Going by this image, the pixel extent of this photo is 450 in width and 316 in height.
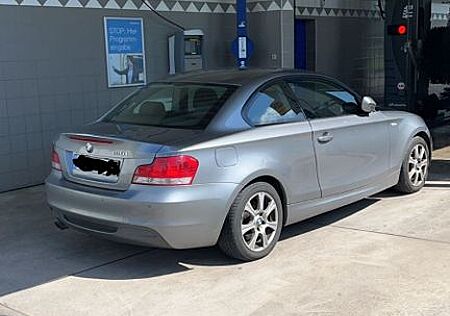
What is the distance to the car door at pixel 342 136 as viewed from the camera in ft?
17.9

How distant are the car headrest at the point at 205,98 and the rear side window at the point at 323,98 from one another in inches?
29.8

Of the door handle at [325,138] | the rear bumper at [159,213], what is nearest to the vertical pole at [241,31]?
the door handle at [325,138]

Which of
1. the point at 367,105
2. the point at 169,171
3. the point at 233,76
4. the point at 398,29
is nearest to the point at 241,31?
the point at 398,29

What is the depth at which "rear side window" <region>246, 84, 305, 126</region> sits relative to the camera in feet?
16.6

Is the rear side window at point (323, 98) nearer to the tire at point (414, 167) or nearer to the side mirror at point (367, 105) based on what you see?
the side mirror at point (367, 105)

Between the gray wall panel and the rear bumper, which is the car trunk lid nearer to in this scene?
the rear bumper

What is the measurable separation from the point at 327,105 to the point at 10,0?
4.20 metres

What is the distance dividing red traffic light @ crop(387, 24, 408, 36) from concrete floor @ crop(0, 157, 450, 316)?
17.8 ft

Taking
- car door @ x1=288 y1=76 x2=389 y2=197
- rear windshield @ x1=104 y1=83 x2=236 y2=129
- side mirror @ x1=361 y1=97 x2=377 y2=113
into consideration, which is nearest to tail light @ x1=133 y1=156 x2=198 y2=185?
rear windshield @ x1=104 y1=83 x2=236 y2=129

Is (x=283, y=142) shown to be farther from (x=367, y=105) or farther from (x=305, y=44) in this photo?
(x=305, y=44)

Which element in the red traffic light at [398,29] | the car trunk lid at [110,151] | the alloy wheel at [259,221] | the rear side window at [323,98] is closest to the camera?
the car trunk lid at [110,151]

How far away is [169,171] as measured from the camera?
441 cm

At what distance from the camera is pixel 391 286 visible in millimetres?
4289

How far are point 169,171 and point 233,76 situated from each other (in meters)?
1.40
